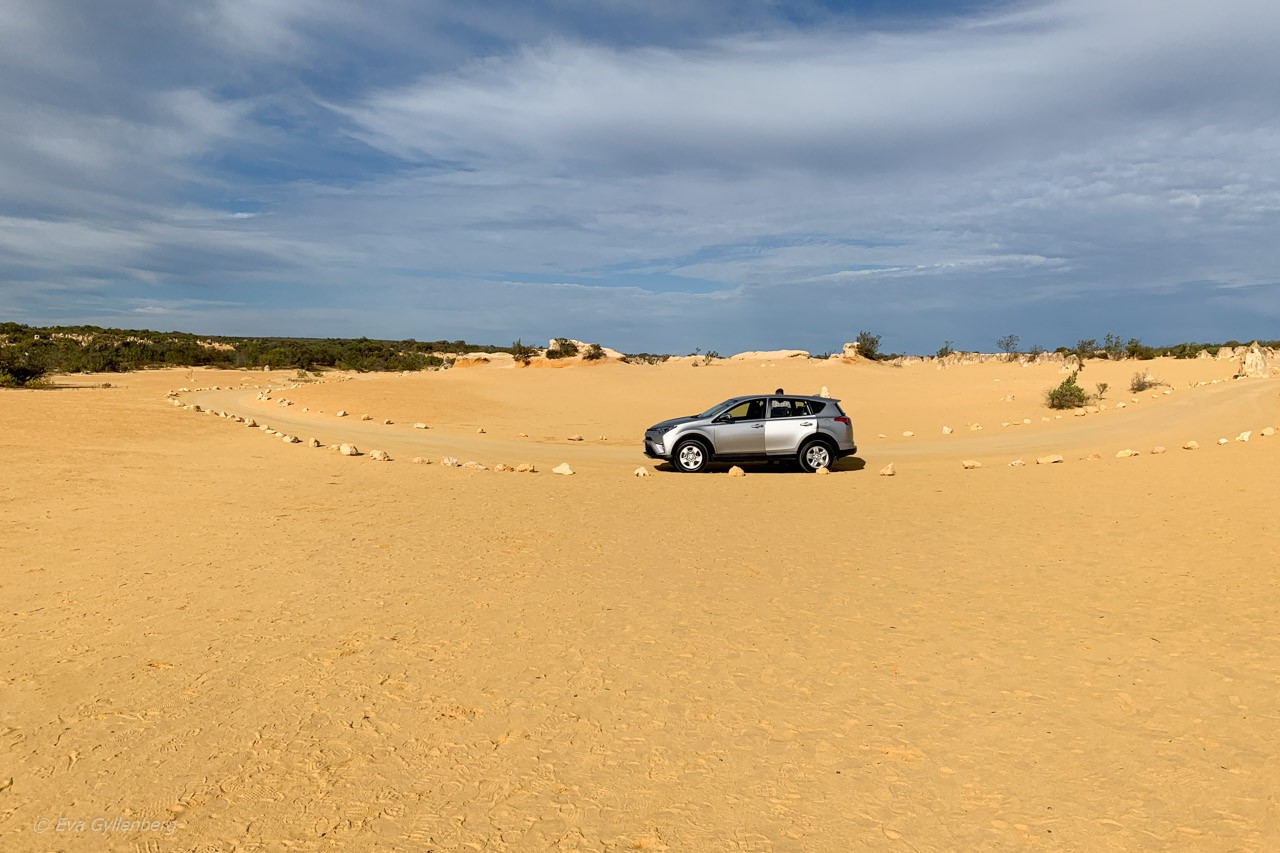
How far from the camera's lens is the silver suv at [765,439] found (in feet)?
52.7

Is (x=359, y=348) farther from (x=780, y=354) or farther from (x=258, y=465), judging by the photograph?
(x=258, y=465)

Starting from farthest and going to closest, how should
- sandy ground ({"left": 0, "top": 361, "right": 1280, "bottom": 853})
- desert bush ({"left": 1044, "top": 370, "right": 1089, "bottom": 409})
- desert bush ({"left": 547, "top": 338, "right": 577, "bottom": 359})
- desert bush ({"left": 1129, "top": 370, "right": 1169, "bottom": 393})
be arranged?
desert bush ({"left": 547, "top": 338, "right": 577, "bottom": 359}) < desert bush ({"left": 1129, "top": 370, "right": 1169, "bottom": 393}) < desert bush ({"left": 1044, "top": 370, "right": 1089, "bottom": 409}) < sandy ground ({"left": 0, "top": 361, "right": 1280, "bottom": 853})

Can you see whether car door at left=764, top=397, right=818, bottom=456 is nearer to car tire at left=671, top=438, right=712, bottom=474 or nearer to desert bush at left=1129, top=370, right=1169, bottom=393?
car tire at left=671, top=438, right=712, bottom=474

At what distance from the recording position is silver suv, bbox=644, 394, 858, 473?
16062 mm

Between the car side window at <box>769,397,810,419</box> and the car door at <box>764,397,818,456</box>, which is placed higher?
the car side window at <box>769,397,810,419</box>

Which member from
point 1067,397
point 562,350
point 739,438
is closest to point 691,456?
point 739,438

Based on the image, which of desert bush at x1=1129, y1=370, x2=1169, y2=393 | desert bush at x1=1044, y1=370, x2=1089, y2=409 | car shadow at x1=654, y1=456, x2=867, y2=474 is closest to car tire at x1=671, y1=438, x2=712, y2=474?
car shadow at x1=654, y1=456, x2=867, y2=474

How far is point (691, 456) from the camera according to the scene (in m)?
16.2

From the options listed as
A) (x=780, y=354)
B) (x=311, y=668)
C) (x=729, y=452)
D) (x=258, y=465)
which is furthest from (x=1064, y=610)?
(x=780, y=354)

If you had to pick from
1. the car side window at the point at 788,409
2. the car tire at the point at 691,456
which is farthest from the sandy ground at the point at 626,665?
the car side window at the point at 788,409

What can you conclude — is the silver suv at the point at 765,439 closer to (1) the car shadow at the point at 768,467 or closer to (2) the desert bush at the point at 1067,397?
(1) the car shadow at the point at 768,467

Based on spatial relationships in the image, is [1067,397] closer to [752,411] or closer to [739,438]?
[752,411]

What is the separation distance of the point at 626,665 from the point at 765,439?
1113 centimetres

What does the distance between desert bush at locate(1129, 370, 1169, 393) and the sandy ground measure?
22.8 meters
